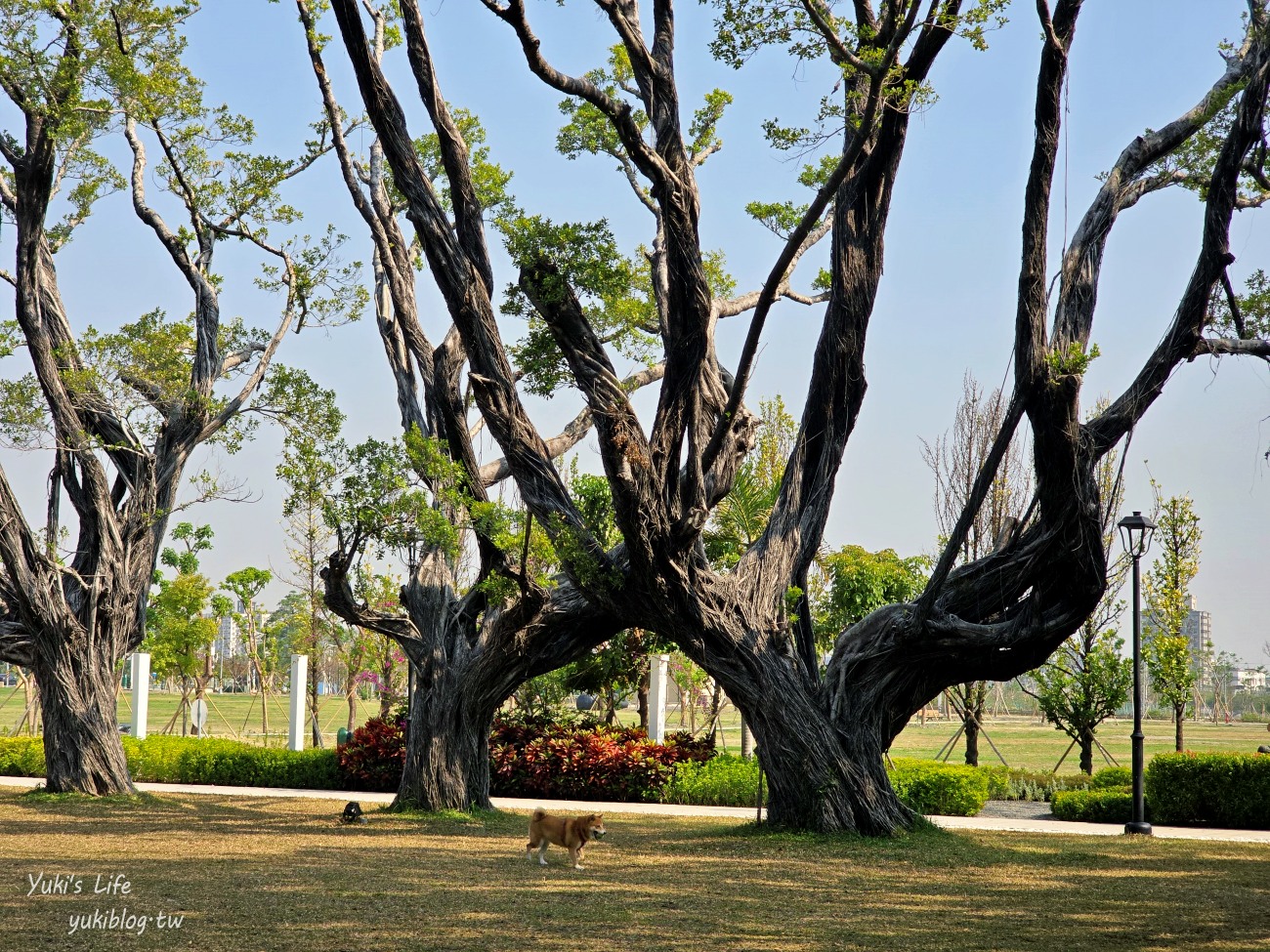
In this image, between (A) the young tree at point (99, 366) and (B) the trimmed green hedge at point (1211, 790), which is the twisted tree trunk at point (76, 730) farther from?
(B) the trimmed green hedge at point (1211, 790)

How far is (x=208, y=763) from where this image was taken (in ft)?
60.9

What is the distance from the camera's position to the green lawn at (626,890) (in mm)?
6285

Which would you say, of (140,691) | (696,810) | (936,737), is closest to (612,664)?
(696,810)

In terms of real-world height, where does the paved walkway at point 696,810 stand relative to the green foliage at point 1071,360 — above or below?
below

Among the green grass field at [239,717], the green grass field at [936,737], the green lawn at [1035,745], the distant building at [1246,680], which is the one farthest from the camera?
the distant building at [1246,680]

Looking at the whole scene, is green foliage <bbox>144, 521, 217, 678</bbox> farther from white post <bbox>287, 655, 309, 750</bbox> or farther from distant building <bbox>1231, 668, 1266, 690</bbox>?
distant building <bbox>1231, 668, 1266, 690</bbox>

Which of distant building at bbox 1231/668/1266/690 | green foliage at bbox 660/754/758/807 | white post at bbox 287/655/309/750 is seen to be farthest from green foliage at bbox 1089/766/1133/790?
distant building at bbox 1231/668/1266/690

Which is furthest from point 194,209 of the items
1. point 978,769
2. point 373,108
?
point 978,769

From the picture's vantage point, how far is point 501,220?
42.8ft

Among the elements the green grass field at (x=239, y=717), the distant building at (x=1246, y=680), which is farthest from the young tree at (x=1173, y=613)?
the distant building at (x=1246, y=680)

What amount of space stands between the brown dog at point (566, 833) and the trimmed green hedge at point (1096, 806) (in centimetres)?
784

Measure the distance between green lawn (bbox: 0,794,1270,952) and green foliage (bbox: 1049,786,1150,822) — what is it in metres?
2.54

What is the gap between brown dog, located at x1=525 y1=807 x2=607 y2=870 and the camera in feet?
30.3

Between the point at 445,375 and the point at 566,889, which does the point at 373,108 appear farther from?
the point at 566,889
